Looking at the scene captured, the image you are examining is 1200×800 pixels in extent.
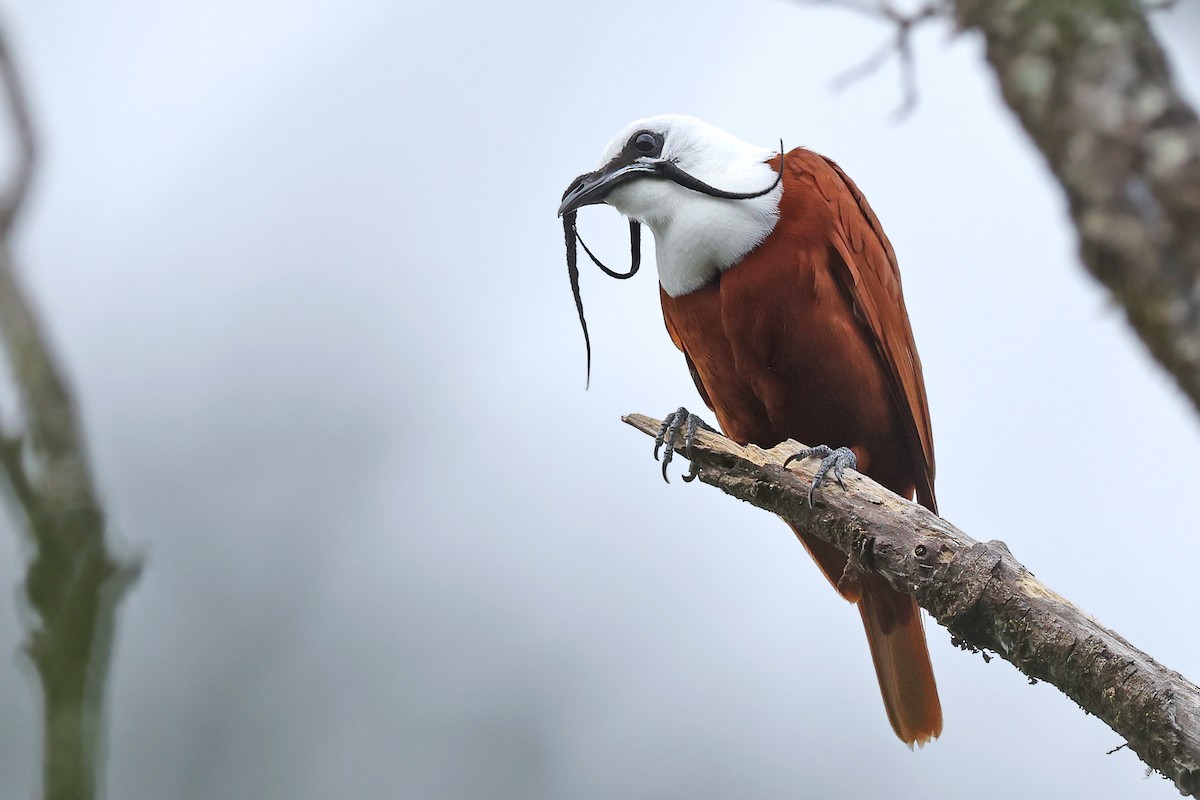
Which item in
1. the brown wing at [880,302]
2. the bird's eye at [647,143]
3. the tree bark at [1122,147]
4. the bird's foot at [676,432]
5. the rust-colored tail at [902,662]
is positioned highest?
the tree bark at [1122,147]

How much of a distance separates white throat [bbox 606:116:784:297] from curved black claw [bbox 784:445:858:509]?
2.37 ft

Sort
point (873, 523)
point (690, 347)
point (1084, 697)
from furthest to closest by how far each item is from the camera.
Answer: point (690, 347)
point (873, 523)
point (1084, 697)

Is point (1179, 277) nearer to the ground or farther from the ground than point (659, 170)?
farther from the ground

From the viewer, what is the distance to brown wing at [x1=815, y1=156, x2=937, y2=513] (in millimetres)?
3615

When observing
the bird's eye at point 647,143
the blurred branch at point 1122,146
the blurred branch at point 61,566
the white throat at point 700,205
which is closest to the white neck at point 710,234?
the white throat at point 700,205

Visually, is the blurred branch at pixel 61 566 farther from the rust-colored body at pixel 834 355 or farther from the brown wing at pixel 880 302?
the brown wing at pixel 880 302

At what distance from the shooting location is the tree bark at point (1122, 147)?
0.93 m

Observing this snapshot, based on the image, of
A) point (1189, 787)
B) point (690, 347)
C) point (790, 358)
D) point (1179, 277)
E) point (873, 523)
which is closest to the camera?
point (1179, 277)

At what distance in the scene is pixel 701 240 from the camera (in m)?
3.60

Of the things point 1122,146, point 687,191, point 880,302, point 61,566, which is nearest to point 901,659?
point 880,302

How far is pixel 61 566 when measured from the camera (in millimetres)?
1030

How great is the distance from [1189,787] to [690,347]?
203cm

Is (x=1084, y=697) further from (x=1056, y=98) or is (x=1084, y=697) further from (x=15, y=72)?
(x=15, y=72)

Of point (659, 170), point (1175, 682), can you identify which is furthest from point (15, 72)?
point (659, 170)
